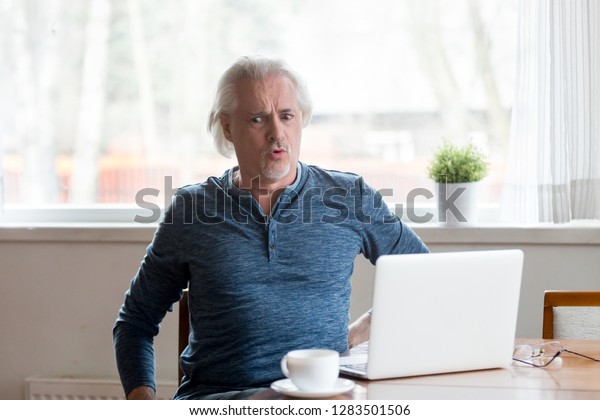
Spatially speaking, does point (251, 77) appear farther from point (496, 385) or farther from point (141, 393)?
point (496, 385)

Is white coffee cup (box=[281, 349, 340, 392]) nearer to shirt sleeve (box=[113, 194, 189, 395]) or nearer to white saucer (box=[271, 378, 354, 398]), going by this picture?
white saucer (box=[271, 378, 354, 398])

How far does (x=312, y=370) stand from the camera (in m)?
1.27

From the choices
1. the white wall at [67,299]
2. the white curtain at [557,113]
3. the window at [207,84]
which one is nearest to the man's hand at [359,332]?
the white wall at [67,299]

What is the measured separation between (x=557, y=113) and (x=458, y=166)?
0.36 m

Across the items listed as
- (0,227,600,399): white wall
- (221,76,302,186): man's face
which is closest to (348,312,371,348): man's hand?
(221,76,302,186): man's face

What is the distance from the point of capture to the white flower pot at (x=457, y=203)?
269cm

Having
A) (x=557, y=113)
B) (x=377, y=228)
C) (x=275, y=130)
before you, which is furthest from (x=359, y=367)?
(x=557, y=113)

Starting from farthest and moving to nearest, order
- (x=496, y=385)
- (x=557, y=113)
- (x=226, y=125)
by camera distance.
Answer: (x=557, y=113) < (x=226, y=125) < (x=496, y=385)

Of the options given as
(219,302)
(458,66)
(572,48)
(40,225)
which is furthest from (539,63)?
(40,225)

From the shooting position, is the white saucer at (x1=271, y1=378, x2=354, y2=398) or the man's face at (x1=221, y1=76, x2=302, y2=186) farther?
the man's face at (x1=221, y1=76, x2=302, y2=186)

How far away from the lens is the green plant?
2680 mm

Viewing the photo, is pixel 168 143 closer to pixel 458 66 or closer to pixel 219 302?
pixel 458 66

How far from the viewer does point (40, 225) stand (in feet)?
9.66

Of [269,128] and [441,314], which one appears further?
[269,128]
